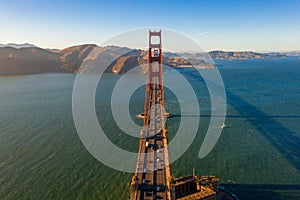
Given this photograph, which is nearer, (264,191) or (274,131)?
(264,191)

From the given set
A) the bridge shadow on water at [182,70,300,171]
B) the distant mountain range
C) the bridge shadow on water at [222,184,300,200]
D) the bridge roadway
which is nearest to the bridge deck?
the bridge roadway

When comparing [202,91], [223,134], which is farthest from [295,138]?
[202,91]

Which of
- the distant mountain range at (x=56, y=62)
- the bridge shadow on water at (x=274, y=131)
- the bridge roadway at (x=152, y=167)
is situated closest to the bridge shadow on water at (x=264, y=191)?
the bridge shadow on water at (x=274, y=131)

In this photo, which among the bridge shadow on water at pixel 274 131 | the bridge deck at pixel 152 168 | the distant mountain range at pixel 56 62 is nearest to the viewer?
the bridge deck at pixel 152 168

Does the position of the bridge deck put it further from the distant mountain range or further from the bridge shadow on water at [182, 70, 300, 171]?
the distant mountain range

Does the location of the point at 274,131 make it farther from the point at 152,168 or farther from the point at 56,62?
the point at 56,62

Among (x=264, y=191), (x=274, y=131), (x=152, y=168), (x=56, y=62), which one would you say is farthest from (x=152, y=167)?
(x=56, y=62)

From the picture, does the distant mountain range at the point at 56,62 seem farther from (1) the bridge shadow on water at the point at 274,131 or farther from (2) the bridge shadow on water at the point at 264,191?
(2) the bridge shadow on water at the point at 264,191

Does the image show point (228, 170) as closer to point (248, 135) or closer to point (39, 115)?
point (248, 135)
